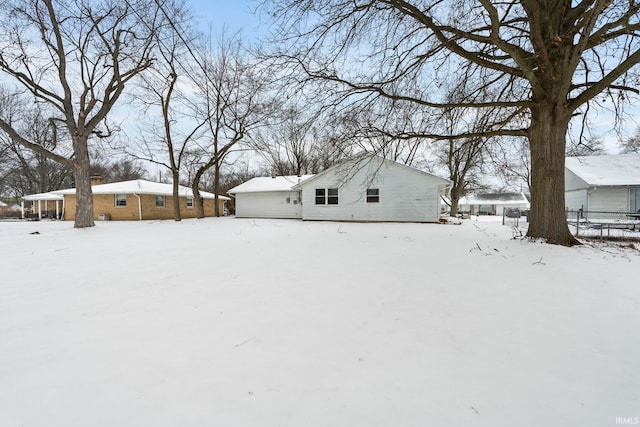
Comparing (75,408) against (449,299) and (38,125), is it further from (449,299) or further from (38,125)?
(38,125)

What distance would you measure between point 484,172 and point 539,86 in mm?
26268

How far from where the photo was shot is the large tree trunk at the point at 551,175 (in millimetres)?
6664

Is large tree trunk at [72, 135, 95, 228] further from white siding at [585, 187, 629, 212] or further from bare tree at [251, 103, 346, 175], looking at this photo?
white siding at [585, 187, 629, 212]

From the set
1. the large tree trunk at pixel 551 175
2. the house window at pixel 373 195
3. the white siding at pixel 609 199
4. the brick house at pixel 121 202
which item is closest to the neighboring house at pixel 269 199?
the house window at pixel 373 195

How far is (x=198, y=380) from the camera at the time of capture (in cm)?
181

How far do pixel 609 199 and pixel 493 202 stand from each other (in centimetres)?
3185

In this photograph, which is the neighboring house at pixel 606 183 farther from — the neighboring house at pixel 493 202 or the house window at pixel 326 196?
the neighboring house at pixel 493 202

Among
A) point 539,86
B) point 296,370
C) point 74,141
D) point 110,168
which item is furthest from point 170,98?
point 110,168

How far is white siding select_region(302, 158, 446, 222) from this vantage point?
51.4 ft

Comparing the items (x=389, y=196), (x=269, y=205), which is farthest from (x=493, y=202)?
(x=269, y=205)

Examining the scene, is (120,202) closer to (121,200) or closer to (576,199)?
(121,200)

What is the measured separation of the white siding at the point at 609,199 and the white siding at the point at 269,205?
59.5 ft

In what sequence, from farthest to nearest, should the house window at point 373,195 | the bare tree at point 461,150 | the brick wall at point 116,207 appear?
the brick wall at point 116,207
the house window at point 373,195
the bare tree at point 461,150

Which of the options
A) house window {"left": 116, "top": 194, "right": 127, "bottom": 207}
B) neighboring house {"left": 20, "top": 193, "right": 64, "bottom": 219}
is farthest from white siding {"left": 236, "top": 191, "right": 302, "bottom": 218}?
neighboring house {"left": 20, "top": 193, "right": 64, "bottom": 219}
